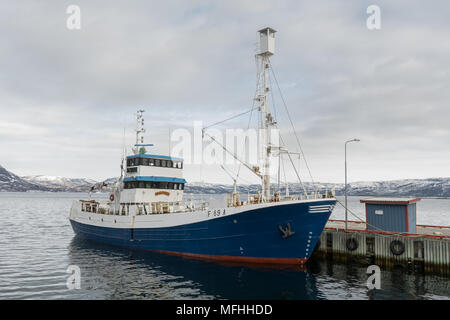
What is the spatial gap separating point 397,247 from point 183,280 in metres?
16.8

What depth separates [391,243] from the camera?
79.1 feet

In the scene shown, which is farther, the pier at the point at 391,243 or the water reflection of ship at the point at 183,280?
the pier at the point at 391,243

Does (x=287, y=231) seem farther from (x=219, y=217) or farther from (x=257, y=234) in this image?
(x=219, y=217)

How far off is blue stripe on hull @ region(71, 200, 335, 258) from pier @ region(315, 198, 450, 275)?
5.59 m

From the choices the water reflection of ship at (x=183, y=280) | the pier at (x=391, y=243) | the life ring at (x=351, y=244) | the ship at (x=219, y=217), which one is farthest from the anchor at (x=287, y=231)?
the pier at (x=391, y=243)

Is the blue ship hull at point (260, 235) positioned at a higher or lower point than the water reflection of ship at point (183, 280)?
higher

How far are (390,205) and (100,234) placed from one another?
2951 cm

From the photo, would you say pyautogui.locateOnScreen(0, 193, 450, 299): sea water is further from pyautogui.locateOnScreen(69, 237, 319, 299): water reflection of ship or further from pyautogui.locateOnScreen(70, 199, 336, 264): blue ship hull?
pyautogui.locateOnScreen(70, 199, 336, 264): blue ship hull

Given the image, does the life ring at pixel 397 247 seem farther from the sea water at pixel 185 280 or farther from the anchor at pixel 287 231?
the anchor at pixel 287 231

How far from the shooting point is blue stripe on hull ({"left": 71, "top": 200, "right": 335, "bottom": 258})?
2161 centimetres

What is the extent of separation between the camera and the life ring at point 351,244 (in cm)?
2594

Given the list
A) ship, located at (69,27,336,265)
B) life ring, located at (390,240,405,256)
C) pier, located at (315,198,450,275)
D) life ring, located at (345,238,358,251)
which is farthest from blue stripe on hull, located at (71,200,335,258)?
life ring, located at (390,240,405,256)

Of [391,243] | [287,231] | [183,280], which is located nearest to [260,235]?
[287,231]
